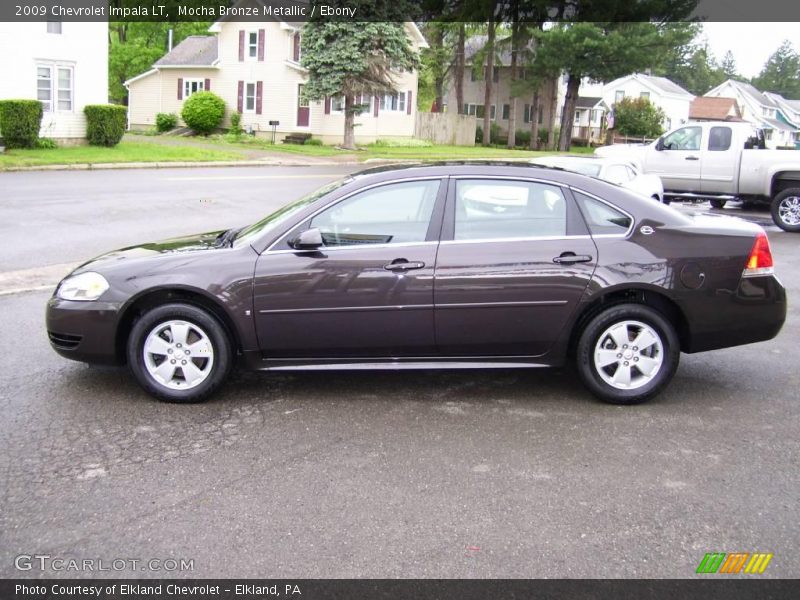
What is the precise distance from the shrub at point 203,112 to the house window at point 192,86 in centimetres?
258

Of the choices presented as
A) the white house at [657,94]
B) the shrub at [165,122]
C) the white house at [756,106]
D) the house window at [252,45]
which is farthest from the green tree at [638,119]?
the shrub at [165,122]

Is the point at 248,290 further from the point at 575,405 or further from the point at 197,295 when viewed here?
the point at 575,405

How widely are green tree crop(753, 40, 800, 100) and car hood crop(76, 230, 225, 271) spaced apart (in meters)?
163

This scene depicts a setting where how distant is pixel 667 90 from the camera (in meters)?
84.6

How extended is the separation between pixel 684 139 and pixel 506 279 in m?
14.2

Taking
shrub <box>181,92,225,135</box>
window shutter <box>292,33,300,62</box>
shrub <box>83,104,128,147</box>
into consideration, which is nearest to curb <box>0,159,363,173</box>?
shrub <box>83,104,128,147</box>

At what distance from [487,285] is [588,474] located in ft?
4.96

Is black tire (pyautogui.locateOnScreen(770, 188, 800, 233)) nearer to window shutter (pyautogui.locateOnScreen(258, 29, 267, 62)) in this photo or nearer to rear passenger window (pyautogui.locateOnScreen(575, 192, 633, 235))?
rear passenger window (pyautogui.locateOnScreen(575, 192, 633, 235))

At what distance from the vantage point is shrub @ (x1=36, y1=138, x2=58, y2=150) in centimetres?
2814

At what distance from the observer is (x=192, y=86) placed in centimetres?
4738

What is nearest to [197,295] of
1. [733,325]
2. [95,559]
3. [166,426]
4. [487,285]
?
[166,426]

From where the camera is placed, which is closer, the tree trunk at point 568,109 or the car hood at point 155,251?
the car hood at point 155,251

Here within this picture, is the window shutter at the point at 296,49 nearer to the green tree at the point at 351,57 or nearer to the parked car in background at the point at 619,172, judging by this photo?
the green tree at the point at 351,57

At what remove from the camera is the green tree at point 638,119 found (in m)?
67.1
